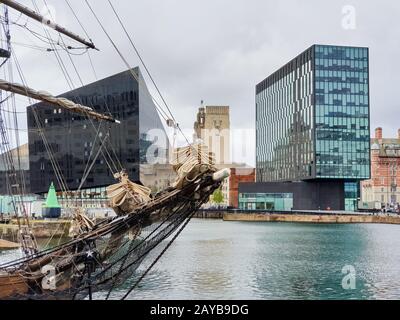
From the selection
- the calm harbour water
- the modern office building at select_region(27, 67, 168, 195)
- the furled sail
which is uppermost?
the modern office building at select_region(27, 67, 168, 195)

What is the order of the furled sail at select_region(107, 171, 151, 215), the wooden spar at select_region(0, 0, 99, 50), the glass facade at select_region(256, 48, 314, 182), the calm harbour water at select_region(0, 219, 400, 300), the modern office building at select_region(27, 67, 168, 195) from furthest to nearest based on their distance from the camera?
1. the glass facade at select_region(256, 48, 314, 182)
2. the modern office building at select_region(27, 67, 168, 195)
3. the calm harbour water at select_region(0, 219, 400, 300)
4. the wooden spar at select_region(0, 0, 99, 50)
5. the furled sail at select_region(107, 171, 151, 215)

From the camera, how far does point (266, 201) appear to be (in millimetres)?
122125

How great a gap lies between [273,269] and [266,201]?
3324 inches

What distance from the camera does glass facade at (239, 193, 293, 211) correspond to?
116681 mm

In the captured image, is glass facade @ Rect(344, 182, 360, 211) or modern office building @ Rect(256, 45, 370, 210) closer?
modern office building @ Rect(256, 45, 370, 210)

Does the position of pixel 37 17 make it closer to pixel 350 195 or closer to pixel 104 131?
pixel 104 131

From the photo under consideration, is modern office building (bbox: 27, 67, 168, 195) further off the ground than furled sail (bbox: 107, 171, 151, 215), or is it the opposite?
modern office building (bbox: 27, 67, 168, 195)

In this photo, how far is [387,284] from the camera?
Result: 31.8 metres

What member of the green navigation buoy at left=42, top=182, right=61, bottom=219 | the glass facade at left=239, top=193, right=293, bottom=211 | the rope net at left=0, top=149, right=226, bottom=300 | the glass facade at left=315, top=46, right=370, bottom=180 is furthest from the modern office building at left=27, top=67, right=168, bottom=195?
the rope net at left=0, top=149, right=226, bottom=300

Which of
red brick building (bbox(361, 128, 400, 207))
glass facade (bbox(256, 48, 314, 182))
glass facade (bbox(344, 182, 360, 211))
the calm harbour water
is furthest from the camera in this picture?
red brick building (bbox(361, 128, 400, 207))

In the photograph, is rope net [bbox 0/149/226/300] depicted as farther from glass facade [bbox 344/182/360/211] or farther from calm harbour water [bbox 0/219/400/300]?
glass facade [bbox 344/182/360/211]

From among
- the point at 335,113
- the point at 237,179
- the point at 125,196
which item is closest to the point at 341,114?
the point at 335,113

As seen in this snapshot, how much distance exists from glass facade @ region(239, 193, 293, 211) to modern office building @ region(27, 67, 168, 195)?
37.3m
